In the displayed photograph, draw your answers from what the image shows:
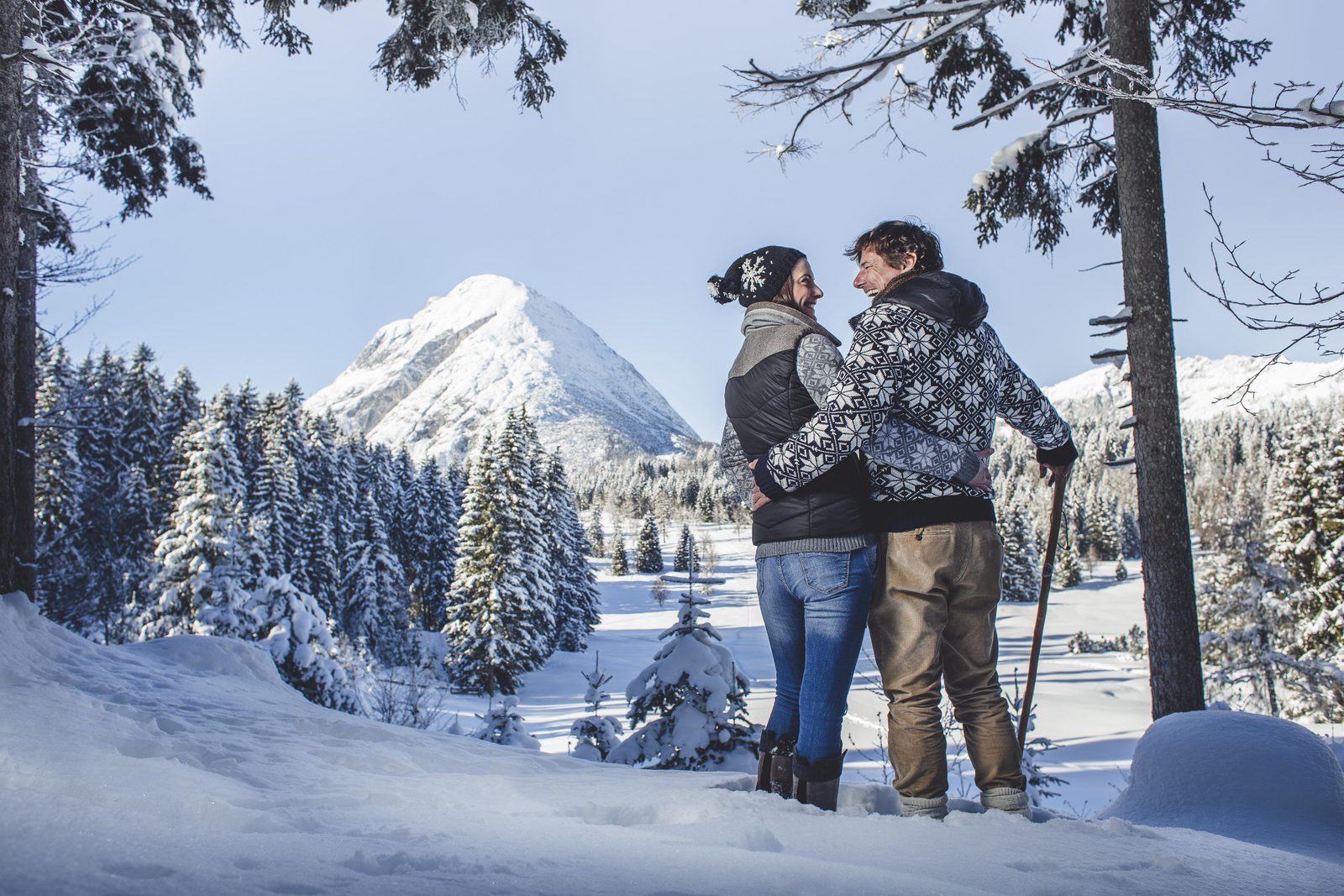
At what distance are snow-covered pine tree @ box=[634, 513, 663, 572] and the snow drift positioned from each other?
228ft

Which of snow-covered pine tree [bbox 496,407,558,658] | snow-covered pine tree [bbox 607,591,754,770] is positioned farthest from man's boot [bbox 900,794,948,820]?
snow-covered pine tree [bbox 496,407,558,658]

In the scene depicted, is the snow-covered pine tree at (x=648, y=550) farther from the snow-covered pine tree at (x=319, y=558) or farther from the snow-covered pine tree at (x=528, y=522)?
the snow-covered pine tree at (x=528, y=522)

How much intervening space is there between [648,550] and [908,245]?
236ft

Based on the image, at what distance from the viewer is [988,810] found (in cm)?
226

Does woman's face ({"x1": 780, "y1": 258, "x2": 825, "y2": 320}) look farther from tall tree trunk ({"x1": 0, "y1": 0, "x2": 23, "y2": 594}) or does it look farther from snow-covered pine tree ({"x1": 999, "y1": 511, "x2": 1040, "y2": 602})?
snow-covered pine tree ({"x1": 999, "y1": 511, "x2": 1040, "y2": 602})

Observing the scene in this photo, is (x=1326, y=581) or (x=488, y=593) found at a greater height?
(x=1326, y=581)

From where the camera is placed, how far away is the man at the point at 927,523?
2328 millimetres

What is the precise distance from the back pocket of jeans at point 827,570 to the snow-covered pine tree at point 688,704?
125 inches

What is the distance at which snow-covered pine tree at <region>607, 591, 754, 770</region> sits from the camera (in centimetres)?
535

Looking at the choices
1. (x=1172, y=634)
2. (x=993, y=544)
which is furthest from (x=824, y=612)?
(x=1172, y=634)

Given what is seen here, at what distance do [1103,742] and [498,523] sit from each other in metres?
20.3

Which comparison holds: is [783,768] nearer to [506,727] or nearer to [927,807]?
[927,807]

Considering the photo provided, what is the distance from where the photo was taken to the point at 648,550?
73.6m

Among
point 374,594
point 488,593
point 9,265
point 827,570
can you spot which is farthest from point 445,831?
point 374,594
